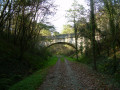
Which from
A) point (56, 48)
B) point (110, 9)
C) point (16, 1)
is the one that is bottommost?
point (56, 48)

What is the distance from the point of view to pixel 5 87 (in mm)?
5695

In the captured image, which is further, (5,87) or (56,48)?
(56,48)

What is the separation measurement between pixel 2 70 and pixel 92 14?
339 inches

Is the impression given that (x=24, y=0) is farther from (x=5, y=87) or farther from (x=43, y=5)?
(x=5, y=87)

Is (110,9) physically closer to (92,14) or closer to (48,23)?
(92,14)

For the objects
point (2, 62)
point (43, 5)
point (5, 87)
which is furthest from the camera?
point (43, 5)

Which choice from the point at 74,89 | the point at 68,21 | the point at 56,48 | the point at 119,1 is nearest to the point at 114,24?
the point at 119,1

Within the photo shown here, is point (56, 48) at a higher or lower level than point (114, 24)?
lower

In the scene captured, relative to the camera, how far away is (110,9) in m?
8.03

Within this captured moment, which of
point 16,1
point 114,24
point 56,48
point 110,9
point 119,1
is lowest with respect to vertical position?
point 56,48

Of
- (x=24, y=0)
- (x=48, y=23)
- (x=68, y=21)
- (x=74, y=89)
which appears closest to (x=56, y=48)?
(x=68, y=21)

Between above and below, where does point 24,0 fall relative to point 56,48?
above

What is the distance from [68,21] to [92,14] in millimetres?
10460

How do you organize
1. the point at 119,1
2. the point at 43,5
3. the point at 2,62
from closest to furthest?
the point at 119,1 < the point at 2,62 < the point at 43,5
